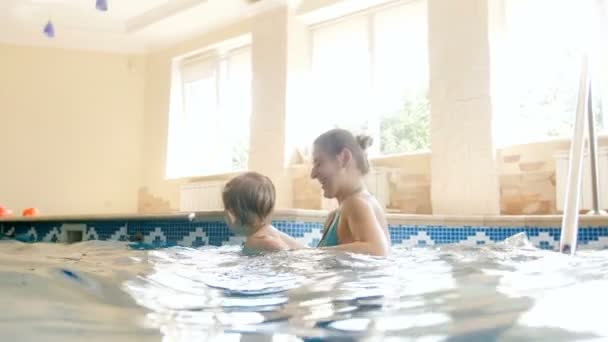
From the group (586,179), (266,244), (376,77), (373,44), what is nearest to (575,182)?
(266,244)

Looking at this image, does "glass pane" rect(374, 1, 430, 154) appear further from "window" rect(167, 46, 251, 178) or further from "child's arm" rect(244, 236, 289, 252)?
"child's arm" rect(244, 236, 289, 252)

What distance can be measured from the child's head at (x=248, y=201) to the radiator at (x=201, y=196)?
5017 mm

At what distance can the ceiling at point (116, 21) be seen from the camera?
7758 millimetres

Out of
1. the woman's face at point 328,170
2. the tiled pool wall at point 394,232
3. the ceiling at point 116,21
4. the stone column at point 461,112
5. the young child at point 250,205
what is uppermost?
the ceiling at point 116,21

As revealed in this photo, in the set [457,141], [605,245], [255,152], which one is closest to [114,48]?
[255,152]

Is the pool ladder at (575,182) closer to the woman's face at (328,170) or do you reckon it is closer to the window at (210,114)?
the woman's face at (328,170)

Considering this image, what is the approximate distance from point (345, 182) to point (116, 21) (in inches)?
274

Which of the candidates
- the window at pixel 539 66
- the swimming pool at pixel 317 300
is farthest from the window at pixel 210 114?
the swimming pool at pixel 317 300

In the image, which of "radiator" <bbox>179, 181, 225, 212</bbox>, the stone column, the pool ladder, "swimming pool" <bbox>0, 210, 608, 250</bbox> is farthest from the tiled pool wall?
"radiator" <bbox>179, 181, 225, 212</bbox>

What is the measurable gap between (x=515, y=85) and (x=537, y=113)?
14.3 inches

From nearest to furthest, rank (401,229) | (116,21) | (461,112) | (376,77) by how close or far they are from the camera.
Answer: (401,229) < (461,112) < (376,77) < (116,21)

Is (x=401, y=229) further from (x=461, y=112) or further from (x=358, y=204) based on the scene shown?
(x=358, y=204)

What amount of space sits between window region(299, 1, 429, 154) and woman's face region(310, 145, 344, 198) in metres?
3.90

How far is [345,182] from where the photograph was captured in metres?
2.63
